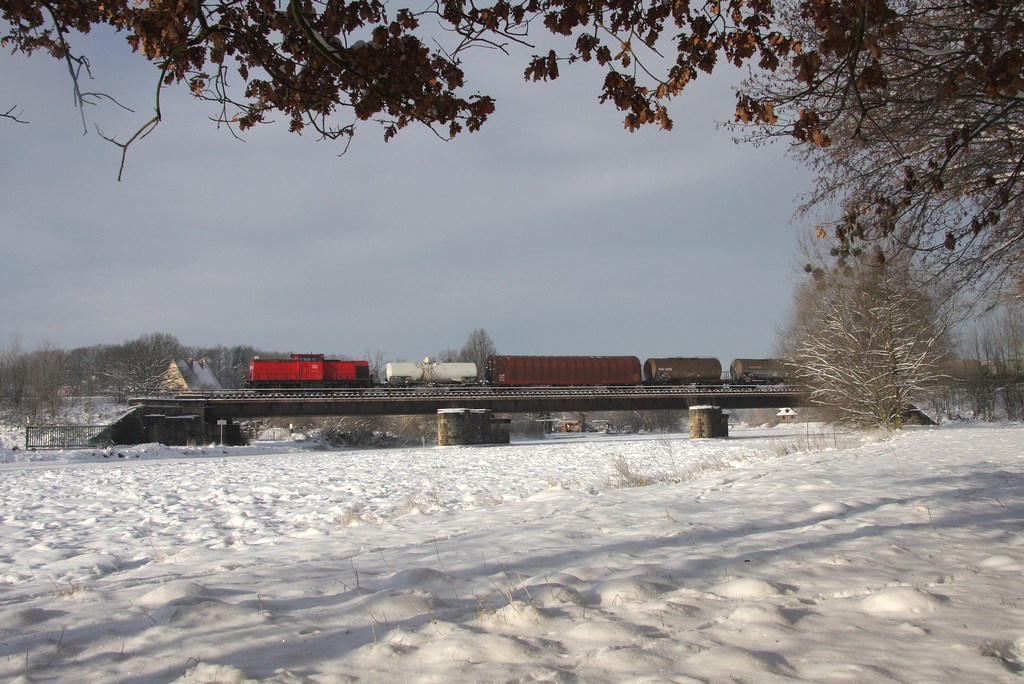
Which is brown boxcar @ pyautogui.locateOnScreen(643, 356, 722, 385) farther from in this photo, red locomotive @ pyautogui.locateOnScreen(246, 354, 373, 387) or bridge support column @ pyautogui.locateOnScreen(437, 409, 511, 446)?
red locomotive @ pyautogui.locateOnScreen(246, 354, 373, 387)

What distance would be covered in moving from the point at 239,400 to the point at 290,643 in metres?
38.7

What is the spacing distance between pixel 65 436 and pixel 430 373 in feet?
73.8

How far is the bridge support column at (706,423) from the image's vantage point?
132ft

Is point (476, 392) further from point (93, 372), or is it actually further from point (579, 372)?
point (93, 372)

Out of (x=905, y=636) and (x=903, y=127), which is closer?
(x=905, y=636)

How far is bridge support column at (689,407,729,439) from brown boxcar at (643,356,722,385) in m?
10.7

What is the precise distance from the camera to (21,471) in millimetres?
21109

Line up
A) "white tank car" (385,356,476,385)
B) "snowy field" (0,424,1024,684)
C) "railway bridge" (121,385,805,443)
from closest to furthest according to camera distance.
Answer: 1. "snowy field" (0,424,1024,684)
2. "railway bridge" (121,385,805,443)
3. "white tank car" (385,356,476,385)

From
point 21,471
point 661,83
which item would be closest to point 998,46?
point 661,83

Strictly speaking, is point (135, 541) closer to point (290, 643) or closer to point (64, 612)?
point (64, 612)

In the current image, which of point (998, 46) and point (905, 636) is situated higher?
point (998, 46)

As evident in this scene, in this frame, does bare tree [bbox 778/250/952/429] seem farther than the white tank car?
No

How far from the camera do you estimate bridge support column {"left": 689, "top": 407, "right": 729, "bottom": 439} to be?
132 feet

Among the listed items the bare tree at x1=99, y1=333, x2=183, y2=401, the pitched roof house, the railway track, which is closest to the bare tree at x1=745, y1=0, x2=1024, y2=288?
the railway track
